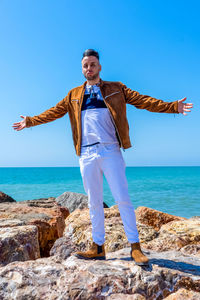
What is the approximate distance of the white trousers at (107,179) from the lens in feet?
11.1

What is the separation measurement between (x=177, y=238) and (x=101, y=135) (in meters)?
2.32

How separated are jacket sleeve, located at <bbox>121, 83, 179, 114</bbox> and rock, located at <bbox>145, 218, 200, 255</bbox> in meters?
2.17

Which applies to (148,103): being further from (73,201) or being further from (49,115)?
(73,201)

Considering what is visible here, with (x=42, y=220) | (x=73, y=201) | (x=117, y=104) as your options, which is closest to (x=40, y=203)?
(x=42, y=220)

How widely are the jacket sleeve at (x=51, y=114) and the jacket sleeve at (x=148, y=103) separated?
85 cm

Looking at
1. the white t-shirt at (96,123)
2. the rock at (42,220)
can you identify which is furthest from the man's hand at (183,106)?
the rock at (42,220)

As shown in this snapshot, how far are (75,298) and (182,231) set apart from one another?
2743 millimetres

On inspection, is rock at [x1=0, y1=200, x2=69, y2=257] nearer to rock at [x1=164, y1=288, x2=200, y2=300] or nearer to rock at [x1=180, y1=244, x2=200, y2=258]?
rock at [x1=180, y1=244, x2=200, y2=258]

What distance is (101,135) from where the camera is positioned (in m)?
3.55

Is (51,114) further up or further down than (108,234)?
further up

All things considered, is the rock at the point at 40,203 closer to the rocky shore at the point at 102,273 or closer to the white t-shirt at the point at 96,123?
the rocky shore at the point at 102,273

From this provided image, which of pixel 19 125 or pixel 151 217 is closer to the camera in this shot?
pixel 19 125

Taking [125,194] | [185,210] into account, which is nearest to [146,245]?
[125,194]

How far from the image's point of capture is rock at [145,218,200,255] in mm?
4582
